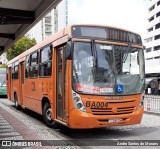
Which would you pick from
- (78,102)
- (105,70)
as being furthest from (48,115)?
(105,70)

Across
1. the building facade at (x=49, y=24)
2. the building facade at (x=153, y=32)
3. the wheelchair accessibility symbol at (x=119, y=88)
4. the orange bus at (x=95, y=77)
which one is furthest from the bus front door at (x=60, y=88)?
the building facade at (x=49, y=24)

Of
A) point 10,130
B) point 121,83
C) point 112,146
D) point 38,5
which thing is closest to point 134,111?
point 121,83

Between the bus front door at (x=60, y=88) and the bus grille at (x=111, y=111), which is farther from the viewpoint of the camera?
the bus front door at (x=60, y=88)

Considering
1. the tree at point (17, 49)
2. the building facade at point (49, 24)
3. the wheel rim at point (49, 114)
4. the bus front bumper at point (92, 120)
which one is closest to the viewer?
the bus front bumper at point (92, 120)

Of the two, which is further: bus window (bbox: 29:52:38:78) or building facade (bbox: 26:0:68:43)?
building facade (bbox: 26:0:68:43)

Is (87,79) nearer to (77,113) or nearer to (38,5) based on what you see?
(77,113)

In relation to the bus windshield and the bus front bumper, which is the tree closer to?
the bus windshield

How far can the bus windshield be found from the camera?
8.47 meters

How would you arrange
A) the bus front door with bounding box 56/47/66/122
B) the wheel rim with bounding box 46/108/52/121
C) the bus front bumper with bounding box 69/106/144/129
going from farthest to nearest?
the wheel rim with bounding box 46/108/52/121, the bus front door with bounding box 56/47/66/122, the bus front bumper with bounding box 69/106/144/129

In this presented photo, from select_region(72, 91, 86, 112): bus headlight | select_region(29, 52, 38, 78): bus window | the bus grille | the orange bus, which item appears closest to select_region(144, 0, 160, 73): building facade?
select_region(29, 52, 38, 78): bus window

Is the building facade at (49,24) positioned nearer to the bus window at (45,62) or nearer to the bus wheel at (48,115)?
the bus window at (45,62)

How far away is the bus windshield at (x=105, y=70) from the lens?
8.47 metres

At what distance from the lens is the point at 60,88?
9.38m

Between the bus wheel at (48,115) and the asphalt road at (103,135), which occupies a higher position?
the bus wheel at (48,115)
